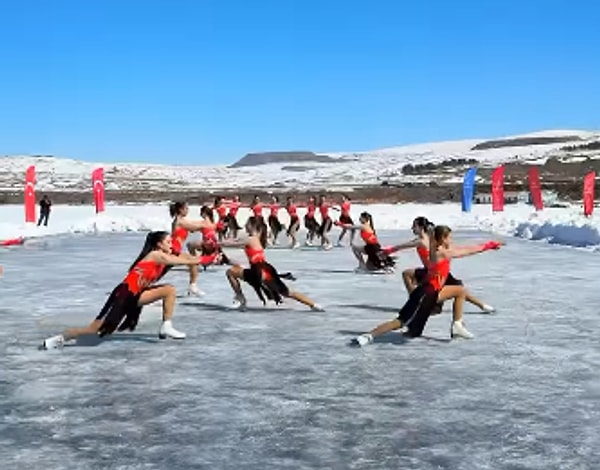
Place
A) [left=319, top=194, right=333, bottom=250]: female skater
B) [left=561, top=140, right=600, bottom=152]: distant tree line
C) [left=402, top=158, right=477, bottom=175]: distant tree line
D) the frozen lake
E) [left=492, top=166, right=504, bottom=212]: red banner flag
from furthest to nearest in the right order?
[left=561, top=140, right=600, bottom=152]: distant tree line
[left=402, top=158, right=477, bottom=175]: distant tree line
[left=492, top=166, right=504, bottom=212]: red banner flag
[left=319, top=194, right=333, bottom=250]: female skater
the frozen lake

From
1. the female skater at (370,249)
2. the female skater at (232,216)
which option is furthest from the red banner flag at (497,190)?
the female skater at (370,249)

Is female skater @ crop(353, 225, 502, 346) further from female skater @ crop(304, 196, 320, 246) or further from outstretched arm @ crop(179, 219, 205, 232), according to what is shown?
female skater @ crop(304, 196, 320, 246)

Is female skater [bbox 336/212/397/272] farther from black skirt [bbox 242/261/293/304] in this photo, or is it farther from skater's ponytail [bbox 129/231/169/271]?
skater's ponytail [bbox 129/231/169/271]

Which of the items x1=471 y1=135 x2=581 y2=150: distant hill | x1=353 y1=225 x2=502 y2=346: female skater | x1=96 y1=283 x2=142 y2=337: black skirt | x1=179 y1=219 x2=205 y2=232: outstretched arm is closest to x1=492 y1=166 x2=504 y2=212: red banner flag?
x1=179 y1=219 x2=205 y2=232: outstretched arm

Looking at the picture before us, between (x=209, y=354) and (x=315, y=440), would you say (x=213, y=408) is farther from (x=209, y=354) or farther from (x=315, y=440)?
(x=209, y=354)

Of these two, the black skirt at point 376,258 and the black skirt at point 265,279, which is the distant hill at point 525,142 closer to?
the black skirt at point 376,258

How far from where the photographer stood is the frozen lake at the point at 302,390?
522 centimetres

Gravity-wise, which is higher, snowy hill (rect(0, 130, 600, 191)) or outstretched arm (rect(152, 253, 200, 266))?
snowy hill (rect(0, 130, 600, 191))

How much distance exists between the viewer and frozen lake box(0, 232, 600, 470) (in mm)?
5223

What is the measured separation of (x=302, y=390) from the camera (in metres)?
6.94

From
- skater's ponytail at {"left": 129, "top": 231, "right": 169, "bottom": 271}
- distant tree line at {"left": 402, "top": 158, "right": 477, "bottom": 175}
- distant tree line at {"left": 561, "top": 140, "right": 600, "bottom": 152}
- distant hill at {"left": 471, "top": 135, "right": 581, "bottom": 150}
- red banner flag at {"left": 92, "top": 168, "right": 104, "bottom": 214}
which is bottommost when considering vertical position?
skater's ponytail at {"left": 129, "top": 231, "right": 169, "bottom": 271}

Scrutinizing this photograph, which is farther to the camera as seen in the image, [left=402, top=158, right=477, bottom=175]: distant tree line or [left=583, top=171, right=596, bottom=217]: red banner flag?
[left=402, top=158, right=477, bottom=175]: distant tree line

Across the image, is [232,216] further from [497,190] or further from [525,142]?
[525,142]

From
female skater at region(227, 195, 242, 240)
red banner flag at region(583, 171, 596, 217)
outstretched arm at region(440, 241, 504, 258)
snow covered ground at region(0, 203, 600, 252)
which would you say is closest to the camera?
outstretched arm at region(440, 241, 504, 258)
